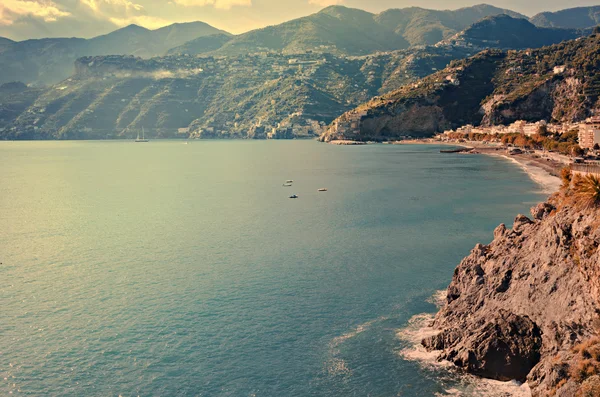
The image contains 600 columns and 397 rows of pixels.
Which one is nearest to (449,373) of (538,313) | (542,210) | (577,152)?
(538,313)

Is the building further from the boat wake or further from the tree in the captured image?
the boat wake

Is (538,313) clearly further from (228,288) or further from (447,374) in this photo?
(228,288)

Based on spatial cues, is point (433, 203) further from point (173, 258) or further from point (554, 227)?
point (554, 227)

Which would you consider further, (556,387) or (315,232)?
(315,232)

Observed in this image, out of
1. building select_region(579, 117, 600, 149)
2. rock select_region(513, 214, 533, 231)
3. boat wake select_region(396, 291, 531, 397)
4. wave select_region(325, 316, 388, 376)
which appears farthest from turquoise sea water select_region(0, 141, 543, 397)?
building select_region(579, 117, 600, 149)

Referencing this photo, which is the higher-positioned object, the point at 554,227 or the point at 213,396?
the point at 554,227

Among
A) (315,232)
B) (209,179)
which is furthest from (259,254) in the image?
(209,179)
